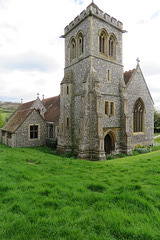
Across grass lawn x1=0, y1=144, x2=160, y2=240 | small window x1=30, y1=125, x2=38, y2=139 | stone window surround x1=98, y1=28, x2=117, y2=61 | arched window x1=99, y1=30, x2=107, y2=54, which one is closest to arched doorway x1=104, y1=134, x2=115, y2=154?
stone window surround x1=98, y1=28, x2=117, y2=61

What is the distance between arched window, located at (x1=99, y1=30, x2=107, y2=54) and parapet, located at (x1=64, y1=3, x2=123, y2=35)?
1.22 m

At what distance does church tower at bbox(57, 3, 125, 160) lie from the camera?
1298cm

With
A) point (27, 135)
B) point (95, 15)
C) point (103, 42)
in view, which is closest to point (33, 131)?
point (27, 135)

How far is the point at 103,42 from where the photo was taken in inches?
598

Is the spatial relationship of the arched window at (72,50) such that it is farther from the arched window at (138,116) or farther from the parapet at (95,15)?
the arched window at (138,116)

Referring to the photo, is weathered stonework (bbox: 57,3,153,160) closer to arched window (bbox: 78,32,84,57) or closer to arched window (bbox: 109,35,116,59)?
arched window (bbox: 109,35,116,59)

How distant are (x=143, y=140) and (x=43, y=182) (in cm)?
1638

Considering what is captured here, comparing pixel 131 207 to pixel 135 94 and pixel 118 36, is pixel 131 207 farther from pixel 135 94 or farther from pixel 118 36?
pixel 118 36

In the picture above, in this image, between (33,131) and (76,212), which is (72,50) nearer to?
(33,131)

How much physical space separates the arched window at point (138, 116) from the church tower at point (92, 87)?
3.43m

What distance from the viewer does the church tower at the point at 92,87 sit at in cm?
1298

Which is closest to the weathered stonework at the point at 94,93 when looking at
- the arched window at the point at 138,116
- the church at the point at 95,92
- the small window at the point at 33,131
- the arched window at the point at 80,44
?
the church at the point at 95,92

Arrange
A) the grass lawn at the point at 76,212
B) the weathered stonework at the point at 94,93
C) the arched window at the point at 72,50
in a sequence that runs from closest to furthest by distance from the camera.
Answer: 1. the grass lawn at the point at 76,212
2. the weathered stonework at the point at 94,93
3. the arched window at the point at 72,50

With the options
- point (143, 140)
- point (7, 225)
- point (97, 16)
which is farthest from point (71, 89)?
point (7, 225)
